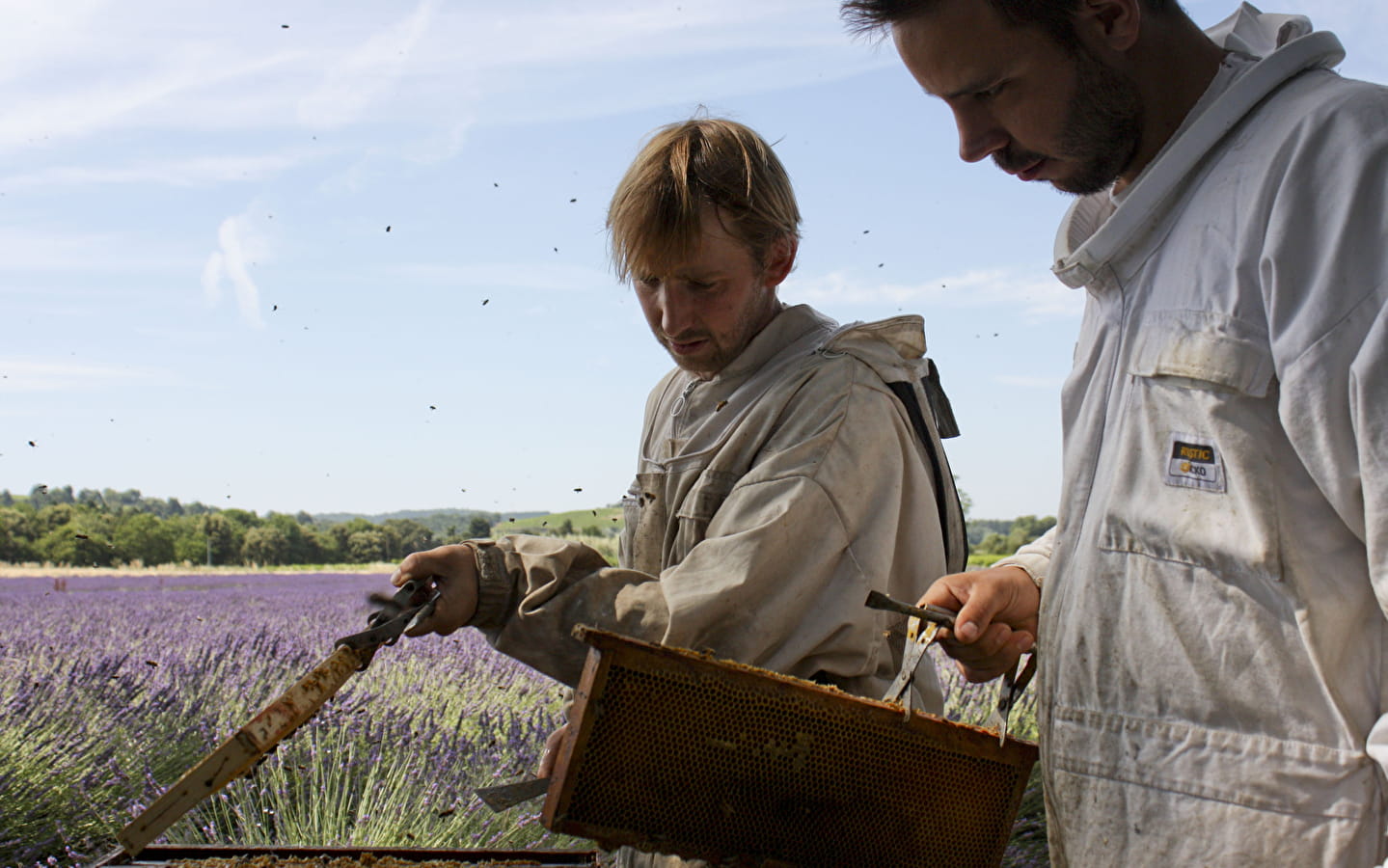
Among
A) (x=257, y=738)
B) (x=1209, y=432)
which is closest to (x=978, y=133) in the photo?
(x=1209, y=432)

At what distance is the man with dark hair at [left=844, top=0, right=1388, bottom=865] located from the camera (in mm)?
1238

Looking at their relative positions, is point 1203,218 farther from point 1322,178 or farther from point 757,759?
point 757,759

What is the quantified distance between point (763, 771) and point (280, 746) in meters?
3.07

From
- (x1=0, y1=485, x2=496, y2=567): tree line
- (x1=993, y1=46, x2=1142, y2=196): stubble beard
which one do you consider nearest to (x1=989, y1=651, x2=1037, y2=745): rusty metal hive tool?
(x1=993, y1=46, x2=1142, y2=196): stubble beard

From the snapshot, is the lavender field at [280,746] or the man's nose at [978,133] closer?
the man's nose at [978,133]

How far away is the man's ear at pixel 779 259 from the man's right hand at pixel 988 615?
0.95 m

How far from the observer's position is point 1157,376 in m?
1.42

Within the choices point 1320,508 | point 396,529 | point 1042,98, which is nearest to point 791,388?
point 1042,98

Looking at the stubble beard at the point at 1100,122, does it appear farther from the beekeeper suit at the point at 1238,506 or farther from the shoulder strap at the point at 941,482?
the shoulder strap at the point at 941,482

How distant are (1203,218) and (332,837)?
123 inches

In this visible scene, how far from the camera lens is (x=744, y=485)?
2.07 meters

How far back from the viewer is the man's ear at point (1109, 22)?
1561 mm

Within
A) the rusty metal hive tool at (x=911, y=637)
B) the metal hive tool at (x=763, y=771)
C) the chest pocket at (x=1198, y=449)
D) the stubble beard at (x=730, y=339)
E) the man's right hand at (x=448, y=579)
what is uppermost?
the stubble beard at (x=730, y=339)

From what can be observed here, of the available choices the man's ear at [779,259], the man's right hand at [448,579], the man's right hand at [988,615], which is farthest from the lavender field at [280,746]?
the man's ear at [779,259]
